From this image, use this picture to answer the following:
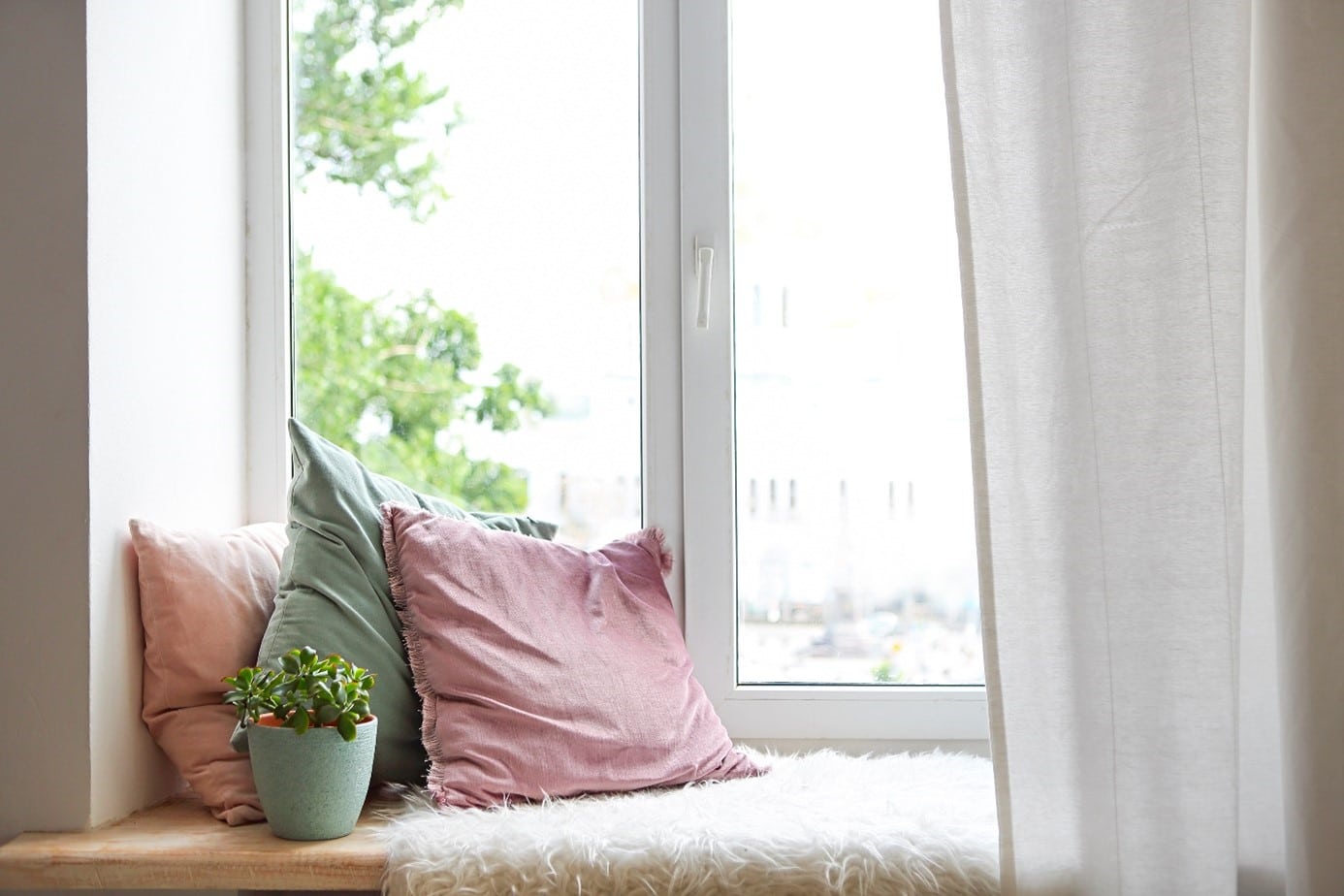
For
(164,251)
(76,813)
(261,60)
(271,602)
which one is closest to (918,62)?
(261,60)

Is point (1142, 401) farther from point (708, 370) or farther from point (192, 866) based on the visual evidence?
point (192, 866)

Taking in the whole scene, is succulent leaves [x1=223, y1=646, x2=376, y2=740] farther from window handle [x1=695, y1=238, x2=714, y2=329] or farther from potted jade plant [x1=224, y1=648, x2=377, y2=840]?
window handle [x1=695, y1=238, x2=714, y2=329]

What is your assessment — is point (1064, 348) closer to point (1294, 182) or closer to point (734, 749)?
point (1294, 182)

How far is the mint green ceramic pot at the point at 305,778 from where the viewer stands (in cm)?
125

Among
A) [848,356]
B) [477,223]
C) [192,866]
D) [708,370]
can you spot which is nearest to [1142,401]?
[848,356]

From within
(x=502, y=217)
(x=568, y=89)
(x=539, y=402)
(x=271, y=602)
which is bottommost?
(x=271, y=602)

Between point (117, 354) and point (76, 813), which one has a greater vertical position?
point (117, 354)

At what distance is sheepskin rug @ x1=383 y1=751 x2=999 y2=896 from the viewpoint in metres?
1.21

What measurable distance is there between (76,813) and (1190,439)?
1337 millimetres

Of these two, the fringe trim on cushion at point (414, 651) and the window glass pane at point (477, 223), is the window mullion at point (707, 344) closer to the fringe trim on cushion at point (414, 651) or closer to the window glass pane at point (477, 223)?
the window glass pane at point (477, 223)

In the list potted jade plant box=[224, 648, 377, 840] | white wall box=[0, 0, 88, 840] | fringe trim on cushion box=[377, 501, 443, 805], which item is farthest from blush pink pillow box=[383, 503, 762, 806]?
white wall box=[0, 0, 88, 840]

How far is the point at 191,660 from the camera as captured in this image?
4.58 feet

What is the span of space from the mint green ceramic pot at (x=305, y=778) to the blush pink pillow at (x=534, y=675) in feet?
0.41

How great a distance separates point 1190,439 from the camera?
124 centimetres
